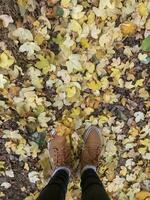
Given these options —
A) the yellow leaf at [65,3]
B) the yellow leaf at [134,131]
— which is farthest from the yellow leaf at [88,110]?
the yellow leaf at [65,3]

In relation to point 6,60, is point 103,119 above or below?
below

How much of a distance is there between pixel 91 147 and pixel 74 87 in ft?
1.08

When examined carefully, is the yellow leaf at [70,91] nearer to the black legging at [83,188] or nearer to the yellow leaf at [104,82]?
the yellow leaf at [104,82]

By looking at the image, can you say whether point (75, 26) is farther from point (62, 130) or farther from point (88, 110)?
point (62, 130)

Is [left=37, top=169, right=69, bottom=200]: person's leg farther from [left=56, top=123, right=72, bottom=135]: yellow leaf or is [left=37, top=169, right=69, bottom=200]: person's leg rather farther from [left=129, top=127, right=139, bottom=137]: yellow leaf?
[left=129, top=127, right=139, bottom=137]: yellow leaf

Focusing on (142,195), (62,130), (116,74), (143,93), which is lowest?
(142,195)

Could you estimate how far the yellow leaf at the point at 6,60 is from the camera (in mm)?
1650

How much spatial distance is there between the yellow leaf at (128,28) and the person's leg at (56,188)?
28.9 inches

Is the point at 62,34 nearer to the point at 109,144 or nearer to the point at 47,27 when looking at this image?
the point at 47,27

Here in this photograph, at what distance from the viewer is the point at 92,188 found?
1.49m

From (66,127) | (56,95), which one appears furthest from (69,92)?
(66,127)

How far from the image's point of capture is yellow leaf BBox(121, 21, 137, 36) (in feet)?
5.54

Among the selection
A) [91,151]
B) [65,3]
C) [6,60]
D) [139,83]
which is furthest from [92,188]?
[65,3]

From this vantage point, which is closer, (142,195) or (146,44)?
(146,44)
